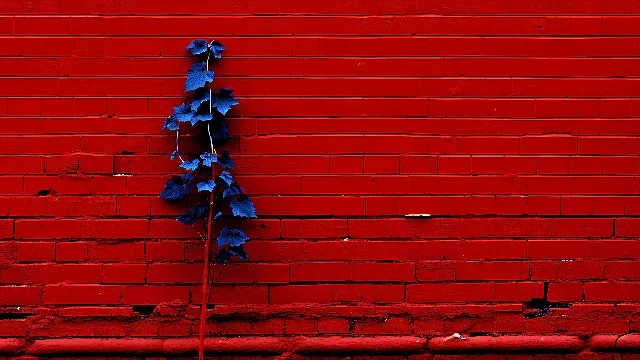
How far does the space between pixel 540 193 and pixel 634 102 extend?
65 cm

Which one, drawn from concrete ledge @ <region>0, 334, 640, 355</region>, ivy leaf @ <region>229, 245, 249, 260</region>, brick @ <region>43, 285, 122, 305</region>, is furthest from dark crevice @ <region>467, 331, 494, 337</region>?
brick @ <region>43, 285, 122, 305</region>

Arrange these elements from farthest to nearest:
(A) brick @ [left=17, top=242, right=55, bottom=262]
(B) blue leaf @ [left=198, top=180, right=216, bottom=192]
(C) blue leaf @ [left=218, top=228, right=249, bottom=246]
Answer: (A) brick @ [left=17, top=242, right=55, bottom=262]
(C) blue leaf @ [left=218, top=228, right=249, bottom=246]
(B) blue leaf @ [left=198, top=180, right=216, bottom=192]

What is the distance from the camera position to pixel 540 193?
9.16ft

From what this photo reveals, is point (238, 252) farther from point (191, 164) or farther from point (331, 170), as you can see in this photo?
point (331, 170)

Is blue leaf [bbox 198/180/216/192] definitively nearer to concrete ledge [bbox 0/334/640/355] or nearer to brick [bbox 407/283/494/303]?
concrete ledge [bbox 0/334/640/355]

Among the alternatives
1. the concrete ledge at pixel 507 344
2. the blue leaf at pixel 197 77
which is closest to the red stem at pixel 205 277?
the blue leaf at pixel 197 77

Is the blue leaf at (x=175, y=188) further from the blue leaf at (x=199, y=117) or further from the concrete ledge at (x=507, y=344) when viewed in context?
the concrete ledge at (x=507, y=344)

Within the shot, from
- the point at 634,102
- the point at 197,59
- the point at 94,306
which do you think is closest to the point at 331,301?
the point at 94,306

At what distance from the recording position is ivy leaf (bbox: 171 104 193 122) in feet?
8.53

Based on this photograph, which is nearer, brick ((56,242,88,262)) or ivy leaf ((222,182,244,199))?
ivy leaf ((222,182,244,199))

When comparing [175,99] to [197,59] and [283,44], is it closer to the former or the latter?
[197,59]

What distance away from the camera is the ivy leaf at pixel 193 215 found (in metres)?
2.67

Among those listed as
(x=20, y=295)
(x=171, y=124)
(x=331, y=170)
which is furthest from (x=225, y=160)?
(x=20, y=295)

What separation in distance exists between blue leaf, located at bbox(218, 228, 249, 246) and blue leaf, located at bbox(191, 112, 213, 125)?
536 mm
